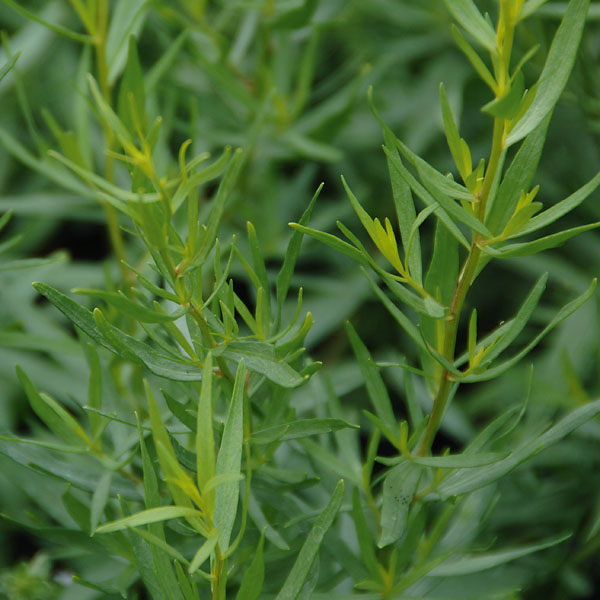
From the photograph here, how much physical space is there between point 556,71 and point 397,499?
0.19 meters

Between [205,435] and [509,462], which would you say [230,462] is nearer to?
[205,435]

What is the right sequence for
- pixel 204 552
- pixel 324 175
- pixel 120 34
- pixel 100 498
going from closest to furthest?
pixel 204 552 < pixel 100 498 < pixel 120 34 < pixel 324 175

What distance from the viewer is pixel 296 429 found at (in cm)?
34

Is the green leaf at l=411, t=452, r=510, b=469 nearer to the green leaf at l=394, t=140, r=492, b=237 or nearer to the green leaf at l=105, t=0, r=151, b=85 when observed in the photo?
the green leaf at l=394, t=140, r=492, b=237

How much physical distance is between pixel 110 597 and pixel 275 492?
9 centimetres

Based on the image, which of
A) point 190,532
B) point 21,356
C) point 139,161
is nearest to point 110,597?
point 190,532

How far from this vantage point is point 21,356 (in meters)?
A: 0.63

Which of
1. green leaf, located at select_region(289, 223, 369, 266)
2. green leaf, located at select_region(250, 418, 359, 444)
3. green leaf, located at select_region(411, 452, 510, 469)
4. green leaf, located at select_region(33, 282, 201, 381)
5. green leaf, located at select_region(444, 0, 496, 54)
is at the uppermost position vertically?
green leaf, located at select_region(444, 0, 496, 54)

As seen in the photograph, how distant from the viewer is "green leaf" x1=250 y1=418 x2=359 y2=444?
0.33m

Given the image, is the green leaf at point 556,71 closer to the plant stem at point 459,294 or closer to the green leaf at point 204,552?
the plant stem at point 459,294

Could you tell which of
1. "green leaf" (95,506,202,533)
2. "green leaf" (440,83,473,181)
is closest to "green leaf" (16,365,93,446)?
"green leaf" (95,506,202,533)

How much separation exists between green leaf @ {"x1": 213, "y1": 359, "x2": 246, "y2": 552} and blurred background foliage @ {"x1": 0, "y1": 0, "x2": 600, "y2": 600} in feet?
0.57

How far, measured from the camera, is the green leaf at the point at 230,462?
0.93ft

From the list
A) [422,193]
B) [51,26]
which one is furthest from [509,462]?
[51,26]
